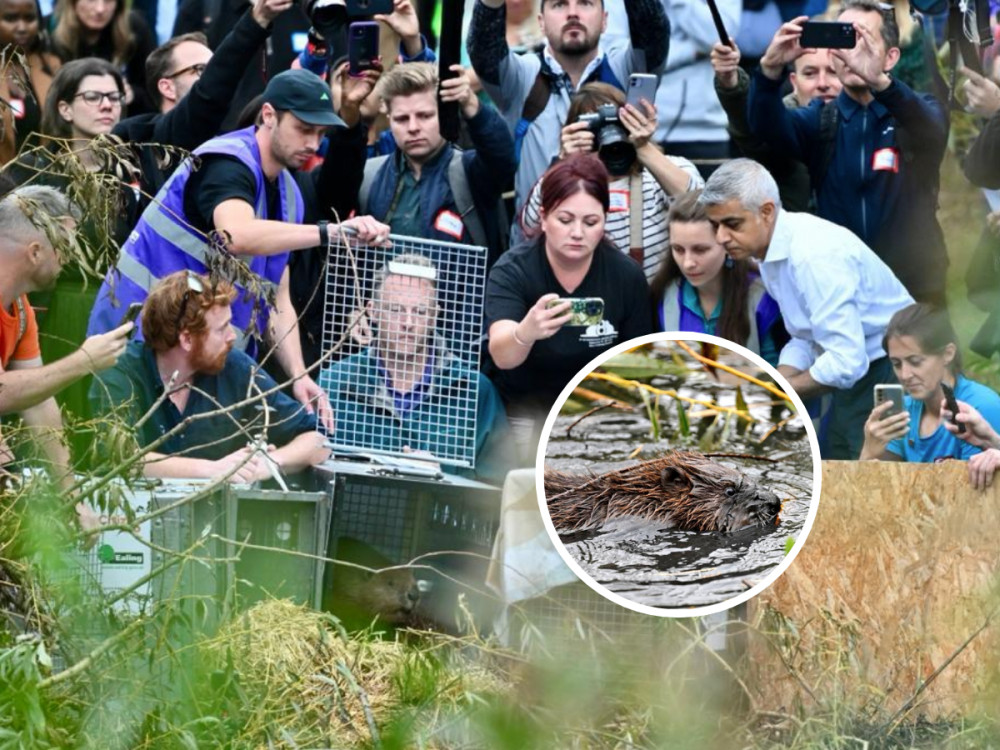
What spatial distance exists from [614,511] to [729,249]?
1.30 meters

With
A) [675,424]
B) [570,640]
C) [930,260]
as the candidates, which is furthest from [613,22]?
[570,640]

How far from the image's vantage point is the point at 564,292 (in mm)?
7375

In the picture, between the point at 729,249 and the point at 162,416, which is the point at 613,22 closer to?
the point at 729,249

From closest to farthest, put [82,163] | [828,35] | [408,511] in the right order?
1. [82,163]
2. [408,511]
3. [828,35]

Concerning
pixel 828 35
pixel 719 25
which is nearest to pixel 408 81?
pixel 719 25

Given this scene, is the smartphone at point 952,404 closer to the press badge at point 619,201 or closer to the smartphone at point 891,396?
the smartphone at point 891,396

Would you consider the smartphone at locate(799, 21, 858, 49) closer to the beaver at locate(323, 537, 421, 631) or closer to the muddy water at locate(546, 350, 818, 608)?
the muddy water at locate(546, 350, 818, 608)

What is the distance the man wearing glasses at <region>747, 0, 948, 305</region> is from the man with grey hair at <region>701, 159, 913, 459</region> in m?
0.28

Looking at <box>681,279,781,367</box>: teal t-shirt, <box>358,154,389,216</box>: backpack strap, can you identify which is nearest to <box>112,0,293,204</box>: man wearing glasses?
<box>358,154,389,216</box>: backpack strap

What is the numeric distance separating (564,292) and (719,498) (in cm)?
113

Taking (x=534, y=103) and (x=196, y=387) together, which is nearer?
(x=196, y=387)

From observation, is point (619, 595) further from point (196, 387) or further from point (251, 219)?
point (251, 219)

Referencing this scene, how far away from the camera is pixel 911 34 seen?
8.04 metres

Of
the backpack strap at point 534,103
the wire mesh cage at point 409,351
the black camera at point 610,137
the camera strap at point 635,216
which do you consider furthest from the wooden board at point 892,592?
the backpack strap at point 534,103
